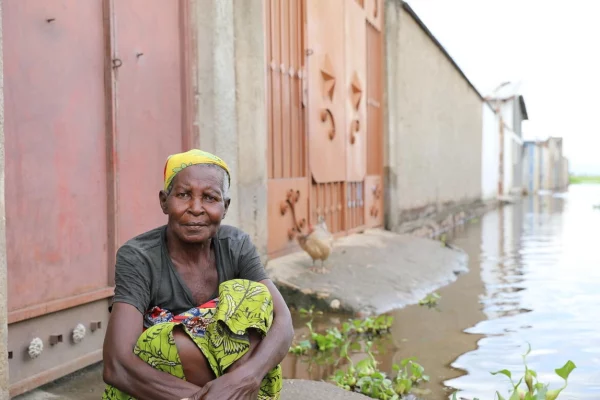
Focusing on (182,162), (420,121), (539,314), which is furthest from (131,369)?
(420,121)

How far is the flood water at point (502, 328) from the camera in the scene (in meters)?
4.11

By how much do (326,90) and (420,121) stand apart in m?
4.60

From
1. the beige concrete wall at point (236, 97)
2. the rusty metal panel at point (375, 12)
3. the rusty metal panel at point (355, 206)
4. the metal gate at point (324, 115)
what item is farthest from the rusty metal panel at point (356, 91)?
the beige concrete wall at point (236, 97)

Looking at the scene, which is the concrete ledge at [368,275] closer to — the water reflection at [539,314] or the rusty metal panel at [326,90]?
the water reflection at [539,314]

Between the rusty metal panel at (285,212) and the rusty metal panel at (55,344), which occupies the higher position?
the rusty metal panel at (285,212)

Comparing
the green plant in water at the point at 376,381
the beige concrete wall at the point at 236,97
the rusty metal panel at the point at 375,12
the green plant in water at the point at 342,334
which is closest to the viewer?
the green plant in water at the point at 376,381

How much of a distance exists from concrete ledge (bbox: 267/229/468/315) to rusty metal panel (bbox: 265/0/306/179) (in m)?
0.92

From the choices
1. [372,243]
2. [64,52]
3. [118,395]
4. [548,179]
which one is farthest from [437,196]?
[548,179]

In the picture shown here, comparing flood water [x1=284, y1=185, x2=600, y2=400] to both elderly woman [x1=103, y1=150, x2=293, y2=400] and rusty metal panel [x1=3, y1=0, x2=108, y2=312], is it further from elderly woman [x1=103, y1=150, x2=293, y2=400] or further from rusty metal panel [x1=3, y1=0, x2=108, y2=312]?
elderly woman [x1=103, y1=150, x2=293, y2=400]

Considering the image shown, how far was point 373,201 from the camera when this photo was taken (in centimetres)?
1005

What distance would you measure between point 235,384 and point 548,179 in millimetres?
46843

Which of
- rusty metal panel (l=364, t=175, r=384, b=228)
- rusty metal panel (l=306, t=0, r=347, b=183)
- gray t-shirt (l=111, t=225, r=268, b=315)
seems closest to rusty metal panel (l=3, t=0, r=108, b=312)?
gray t-shirt (l=111, t=225, r=268, b=315)

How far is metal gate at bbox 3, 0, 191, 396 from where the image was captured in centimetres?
333

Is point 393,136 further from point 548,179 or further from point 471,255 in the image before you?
point 548,179
